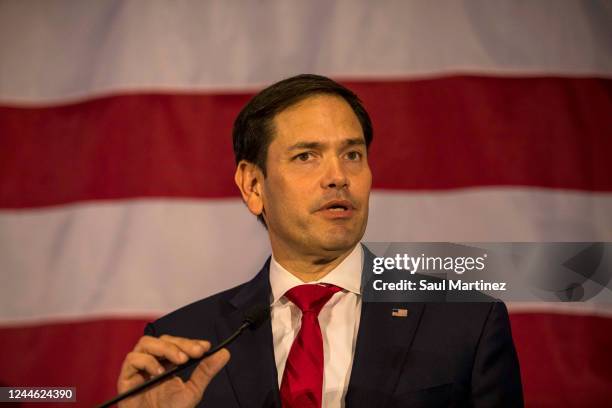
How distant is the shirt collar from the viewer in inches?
50.9

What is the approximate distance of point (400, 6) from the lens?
1711 millimetres

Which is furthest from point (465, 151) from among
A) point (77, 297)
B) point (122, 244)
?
point (77, 297)

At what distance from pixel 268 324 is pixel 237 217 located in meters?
0.46

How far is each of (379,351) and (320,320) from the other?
0.39 feet

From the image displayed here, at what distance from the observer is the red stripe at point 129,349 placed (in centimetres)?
155

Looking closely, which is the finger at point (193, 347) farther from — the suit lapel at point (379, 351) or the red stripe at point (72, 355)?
the red stripe at point (72, 355)

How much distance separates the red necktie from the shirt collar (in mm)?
19

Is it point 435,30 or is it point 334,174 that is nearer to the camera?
point 334,174

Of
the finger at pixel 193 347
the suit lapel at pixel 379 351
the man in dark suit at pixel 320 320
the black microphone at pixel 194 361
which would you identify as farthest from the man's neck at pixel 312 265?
the finger at pixel 193 347

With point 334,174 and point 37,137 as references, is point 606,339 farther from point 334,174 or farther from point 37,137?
point 37,137

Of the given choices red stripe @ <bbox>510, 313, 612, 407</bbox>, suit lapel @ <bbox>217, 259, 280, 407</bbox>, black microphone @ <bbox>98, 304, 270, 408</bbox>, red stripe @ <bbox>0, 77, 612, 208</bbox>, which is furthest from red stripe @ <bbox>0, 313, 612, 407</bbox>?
black microphone @ <bbox>98, 304, 270, 408</bbox>

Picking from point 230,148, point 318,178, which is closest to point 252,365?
point 318,178

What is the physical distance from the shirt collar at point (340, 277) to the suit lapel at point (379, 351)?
0.05 metres

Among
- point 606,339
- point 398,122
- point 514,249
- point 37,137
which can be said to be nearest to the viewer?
point 514,249
